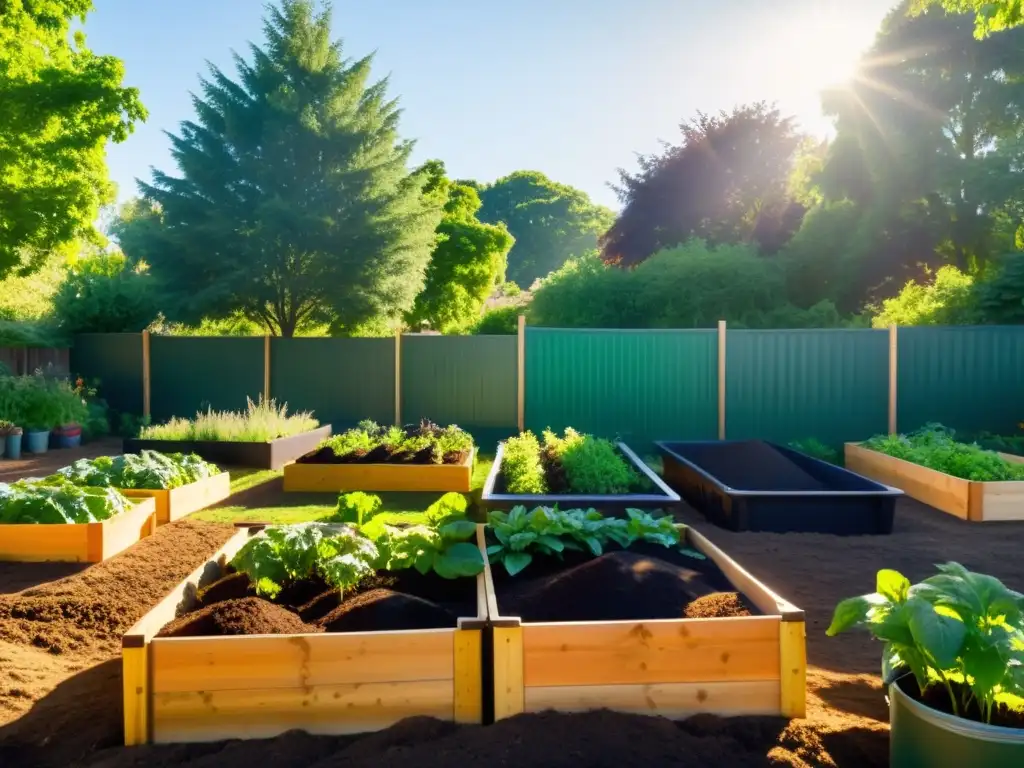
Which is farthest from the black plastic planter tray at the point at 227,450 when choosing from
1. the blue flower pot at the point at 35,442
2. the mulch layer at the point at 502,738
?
the mulch layer at the point at 502,738

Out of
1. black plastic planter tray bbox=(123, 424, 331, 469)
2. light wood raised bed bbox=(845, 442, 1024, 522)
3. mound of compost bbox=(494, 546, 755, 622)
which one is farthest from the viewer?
black plastic planter tray bbox=(123, 424, 331, 469)

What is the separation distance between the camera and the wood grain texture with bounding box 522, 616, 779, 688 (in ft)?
9.63

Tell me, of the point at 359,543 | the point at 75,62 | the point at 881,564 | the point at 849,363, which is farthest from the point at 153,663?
the point at 75,62

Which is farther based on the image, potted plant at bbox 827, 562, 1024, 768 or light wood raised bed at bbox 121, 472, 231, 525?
light wood raised bed at bbox 121, 472, 231, 525

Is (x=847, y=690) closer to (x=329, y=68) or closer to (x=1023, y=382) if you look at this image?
(x=1023, y=382)

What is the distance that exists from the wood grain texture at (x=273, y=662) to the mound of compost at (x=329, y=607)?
0.19 meters

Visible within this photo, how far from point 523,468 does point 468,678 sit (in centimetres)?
418

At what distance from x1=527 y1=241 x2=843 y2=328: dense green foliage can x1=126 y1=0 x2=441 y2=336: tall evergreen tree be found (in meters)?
4.67

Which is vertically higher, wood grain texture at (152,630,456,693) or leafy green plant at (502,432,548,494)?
leafy green plant at (502,432,548,494)

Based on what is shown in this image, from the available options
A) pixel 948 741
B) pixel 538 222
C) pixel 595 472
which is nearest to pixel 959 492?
pixel 595 472

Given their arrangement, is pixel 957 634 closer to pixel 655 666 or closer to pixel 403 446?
pixel 655 666

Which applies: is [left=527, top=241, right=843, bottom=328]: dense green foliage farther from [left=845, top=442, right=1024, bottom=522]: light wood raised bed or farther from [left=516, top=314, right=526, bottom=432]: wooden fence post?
[left=845, top=442, right=1024, bottom=522]: light wood raised bed

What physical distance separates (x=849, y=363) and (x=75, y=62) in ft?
52.5

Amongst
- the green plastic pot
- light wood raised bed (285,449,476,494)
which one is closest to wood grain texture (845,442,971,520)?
light wood raised bed (285,449,476,494)
